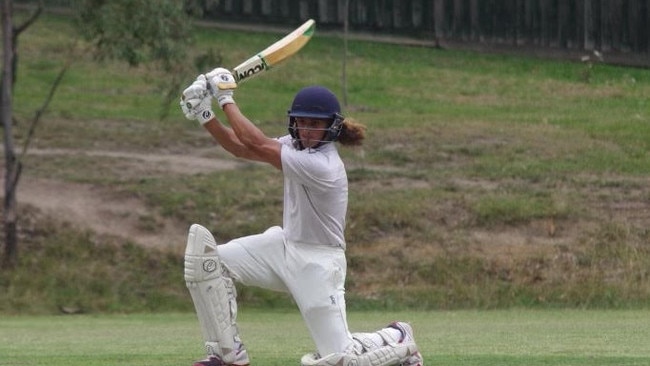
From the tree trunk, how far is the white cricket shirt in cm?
933

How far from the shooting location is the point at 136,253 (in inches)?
698

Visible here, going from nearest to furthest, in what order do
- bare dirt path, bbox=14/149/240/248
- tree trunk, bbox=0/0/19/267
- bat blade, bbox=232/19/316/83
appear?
bat blade, bbox=232/19/316/83
tree trunk, bbox=0/0/19/267
bare dirt path, bbox=14/149/240/248

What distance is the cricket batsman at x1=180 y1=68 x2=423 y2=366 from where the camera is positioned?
8.20m

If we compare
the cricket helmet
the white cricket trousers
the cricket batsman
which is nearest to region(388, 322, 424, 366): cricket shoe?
the cricket batsman

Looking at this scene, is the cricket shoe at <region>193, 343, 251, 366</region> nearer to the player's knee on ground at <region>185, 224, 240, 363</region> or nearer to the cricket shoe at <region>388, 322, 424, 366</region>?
the player's knee on ground at <region>185, 224, 240, 363</region>

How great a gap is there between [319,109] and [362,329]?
5.53 m

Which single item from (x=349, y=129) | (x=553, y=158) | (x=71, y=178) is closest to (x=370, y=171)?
(x=553, y=158)

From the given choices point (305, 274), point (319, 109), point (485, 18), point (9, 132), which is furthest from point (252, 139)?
point (485, 18)

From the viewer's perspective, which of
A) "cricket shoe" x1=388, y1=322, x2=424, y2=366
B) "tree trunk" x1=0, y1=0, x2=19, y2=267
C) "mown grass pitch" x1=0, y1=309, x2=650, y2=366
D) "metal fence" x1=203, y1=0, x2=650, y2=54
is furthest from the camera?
"metal fence" x1=203, y1=0, x2=650, y2=54

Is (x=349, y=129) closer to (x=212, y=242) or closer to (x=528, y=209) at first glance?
(x=212, y=242)

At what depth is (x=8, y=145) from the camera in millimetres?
17422

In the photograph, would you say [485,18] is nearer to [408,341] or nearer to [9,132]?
[9,132]

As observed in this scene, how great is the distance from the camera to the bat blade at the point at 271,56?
884cm

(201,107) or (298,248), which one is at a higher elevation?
(201,107)
